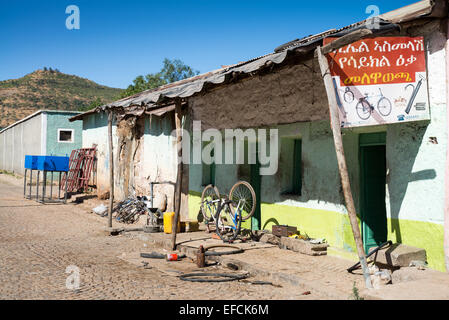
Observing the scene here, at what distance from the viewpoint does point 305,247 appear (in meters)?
7.79

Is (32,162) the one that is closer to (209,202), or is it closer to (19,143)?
(209,202)

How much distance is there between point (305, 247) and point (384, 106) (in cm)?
296

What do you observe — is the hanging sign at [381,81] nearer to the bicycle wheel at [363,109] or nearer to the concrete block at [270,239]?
the bicycle wheel at [363,109]

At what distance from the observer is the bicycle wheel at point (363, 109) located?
21.0 ft

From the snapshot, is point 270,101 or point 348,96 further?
point 270,101

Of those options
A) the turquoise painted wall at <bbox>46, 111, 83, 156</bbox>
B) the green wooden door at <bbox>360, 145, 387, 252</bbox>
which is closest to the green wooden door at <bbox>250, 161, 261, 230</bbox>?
the green wooden door at <bbox>360, 145, 387, 252</bbox>

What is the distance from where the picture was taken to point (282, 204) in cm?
914

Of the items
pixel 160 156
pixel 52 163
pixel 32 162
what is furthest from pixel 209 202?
A: pixel 32 162

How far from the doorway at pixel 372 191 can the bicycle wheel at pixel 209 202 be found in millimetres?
3734

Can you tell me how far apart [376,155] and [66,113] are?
23.5m

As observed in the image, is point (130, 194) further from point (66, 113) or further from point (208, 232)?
point (66, 113)

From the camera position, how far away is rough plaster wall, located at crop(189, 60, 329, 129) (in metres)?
8.04
